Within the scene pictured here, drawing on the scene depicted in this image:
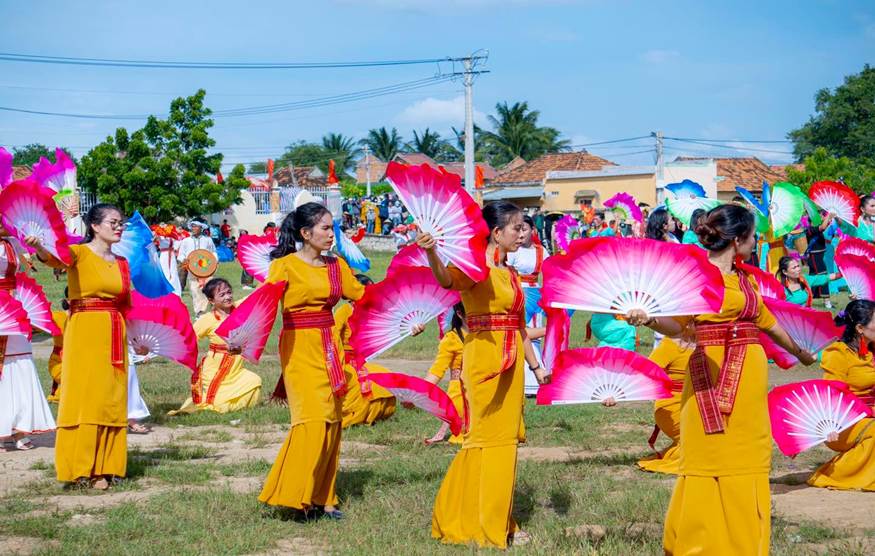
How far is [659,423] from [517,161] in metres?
57.9

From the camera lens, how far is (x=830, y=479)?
22.5 feet

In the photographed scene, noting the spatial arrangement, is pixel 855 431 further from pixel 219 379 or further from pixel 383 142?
pixel 383 142

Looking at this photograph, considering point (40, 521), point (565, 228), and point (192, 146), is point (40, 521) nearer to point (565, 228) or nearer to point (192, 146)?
point (565, 228)

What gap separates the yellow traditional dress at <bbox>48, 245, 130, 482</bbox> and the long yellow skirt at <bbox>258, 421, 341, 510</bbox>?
5.02 ft

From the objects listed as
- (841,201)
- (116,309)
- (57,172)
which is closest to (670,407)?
(116,309)

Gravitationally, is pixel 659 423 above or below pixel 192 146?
below

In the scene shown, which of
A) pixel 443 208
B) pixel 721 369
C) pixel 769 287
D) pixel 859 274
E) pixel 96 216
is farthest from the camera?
pixel 859 274

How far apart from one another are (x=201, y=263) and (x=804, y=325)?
47.6ft

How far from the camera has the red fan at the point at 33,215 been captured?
662 cm

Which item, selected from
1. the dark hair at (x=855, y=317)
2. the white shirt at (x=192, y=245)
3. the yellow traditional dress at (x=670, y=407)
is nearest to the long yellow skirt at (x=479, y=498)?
the yellow traditional dress at (x=670, y=407)

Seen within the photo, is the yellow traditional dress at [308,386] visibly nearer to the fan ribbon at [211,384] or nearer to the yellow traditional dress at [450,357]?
the yellow traditional dress at [450,357]

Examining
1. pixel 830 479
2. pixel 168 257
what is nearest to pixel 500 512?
pixel 830 479

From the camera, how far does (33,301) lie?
8.47 meters

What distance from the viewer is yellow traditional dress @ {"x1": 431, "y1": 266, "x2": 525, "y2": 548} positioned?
555 cm
